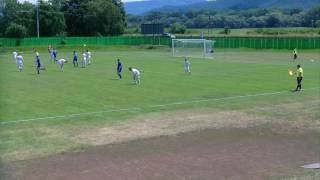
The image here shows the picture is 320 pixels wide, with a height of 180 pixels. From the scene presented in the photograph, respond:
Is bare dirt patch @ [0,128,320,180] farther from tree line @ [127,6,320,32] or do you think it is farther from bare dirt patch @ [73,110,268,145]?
tree line @ [127,6,320,32]

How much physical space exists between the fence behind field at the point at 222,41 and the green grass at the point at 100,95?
3342 centimetres

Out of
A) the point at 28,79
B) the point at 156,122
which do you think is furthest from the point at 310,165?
the point at 28,79

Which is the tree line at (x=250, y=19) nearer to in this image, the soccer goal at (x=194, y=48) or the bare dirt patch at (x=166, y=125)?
the soccer goal at (x=194, y=48)

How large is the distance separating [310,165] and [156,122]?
7.60 meters

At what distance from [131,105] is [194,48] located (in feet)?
153

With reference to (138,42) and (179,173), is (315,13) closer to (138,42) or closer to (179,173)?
(138,42)

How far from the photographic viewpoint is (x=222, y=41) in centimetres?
8800

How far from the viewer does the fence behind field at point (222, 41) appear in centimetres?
7812

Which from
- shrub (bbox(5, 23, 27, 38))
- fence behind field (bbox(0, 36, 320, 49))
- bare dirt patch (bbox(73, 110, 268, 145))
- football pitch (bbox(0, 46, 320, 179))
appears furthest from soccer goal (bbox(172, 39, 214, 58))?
bare dirt patch (bbox(73, 110, 268, 145))

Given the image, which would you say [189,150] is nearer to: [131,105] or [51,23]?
[131,105]

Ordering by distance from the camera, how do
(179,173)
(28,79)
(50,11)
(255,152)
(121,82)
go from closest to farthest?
(179,173) < (255,152) < (121,82) < (28,79) < (50,11)

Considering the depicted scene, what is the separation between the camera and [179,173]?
44.6 ft

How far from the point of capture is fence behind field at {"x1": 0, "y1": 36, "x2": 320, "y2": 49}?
78125 millimetres

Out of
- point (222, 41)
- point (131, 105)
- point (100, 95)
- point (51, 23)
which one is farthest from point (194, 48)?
point (131, 105)
